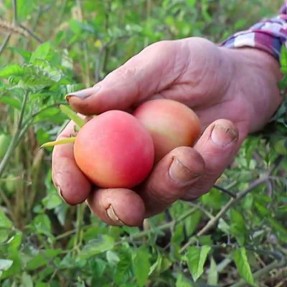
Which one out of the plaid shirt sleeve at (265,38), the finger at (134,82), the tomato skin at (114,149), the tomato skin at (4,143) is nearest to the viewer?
the tomato skin at (114,149)

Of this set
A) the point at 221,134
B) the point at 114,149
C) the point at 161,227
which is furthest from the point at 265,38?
the point at 114,149

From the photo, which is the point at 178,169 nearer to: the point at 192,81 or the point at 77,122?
the point at 77,122

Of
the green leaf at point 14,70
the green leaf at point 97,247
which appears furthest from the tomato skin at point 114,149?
the green leaf at point 97,247

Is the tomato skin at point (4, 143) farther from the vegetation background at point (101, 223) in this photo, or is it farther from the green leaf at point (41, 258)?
the green leaf at point (41, 258)

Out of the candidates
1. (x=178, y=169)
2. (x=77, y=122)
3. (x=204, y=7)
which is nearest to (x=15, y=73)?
(x=77, y=122)

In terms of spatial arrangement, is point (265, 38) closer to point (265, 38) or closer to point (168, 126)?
point (265, 38)

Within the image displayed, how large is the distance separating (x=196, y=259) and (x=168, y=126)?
0.23 m

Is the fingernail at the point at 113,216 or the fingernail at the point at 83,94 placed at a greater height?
the fingernail at the point at 83,94

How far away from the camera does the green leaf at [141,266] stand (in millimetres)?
1211

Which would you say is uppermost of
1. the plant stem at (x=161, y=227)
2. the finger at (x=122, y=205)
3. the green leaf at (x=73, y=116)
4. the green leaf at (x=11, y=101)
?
the green leaf at (x=73, y=116)

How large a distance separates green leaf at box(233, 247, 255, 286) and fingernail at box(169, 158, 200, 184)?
23cm

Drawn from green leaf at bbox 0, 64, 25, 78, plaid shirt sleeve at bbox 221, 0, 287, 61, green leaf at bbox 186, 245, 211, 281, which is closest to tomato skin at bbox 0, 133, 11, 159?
green leaf at bbox 0, 64, 25, 78

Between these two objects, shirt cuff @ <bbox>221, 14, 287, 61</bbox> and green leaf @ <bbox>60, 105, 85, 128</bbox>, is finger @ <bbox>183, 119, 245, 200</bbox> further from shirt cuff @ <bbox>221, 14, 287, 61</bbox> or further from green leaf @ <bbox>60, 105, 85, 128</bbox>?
shirt cuff @ <bbox>221, 14, 287, 61</bbox>

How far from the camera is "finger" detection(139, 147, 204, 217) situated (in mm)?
1020
